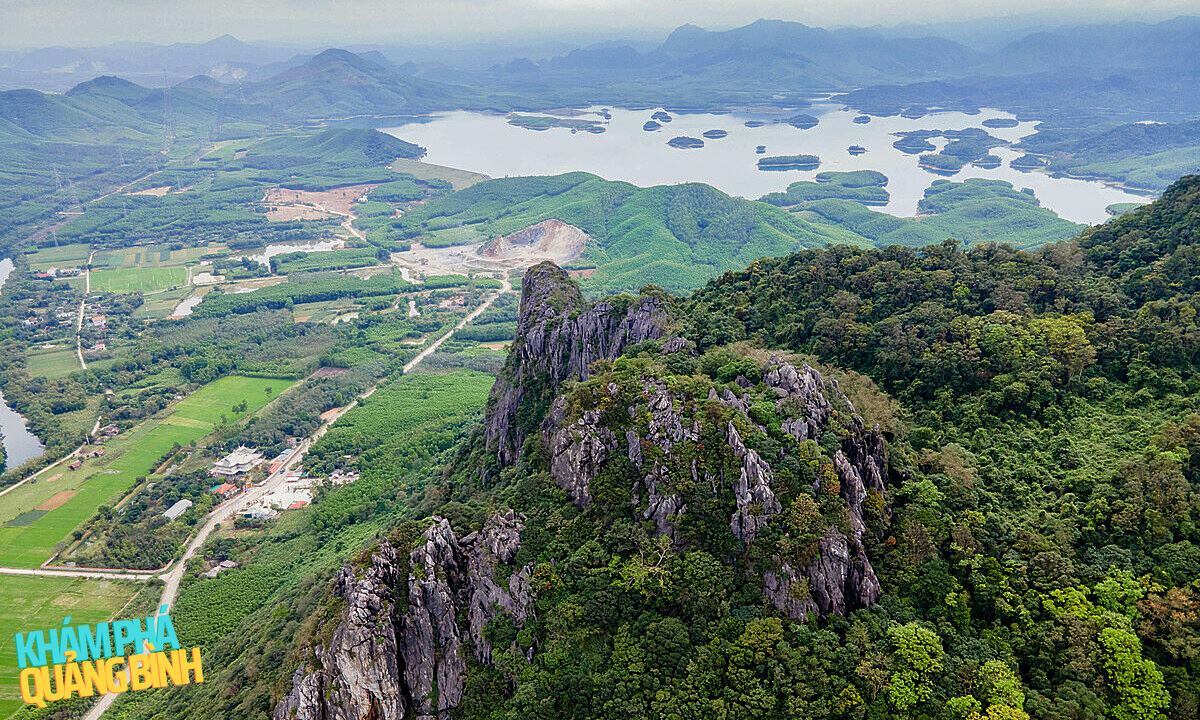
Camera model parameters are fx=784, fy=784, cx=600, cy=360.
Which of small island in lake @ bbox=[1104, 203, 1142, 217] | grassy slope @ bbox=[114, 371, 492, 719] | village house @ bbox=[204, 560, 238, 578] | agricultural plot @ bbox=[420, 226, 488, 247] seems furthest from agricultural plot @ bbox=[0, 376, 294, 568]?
small island in lake @ bbox=[1104, 203, 1142, 217]

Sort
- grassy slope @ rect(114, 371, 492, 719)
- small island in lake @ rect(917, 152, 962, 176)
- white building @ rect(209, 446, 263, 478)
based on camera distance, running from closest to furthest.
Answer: grassy slope @ rect(114, 371, 492, 719) < white building @ rect(209, 446, 263, 478) < small island in lake @ rect(917, 152, 962, 176)

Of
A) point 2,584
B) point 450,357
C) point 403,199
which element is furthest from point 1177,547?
point 403,199

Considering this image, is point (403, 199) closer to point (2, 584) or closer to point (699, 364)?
point (2, 584)

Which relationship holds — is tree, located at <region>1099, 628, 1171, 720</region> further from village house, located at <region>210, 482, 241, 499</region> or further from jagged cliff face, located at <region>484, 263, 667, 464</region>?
village house, located at <region>210, 482, 241, 499</region>

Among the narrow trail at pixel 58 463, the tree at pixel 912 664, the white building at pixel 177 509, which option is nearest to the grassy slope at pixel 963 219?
the white building at pixel 177 509

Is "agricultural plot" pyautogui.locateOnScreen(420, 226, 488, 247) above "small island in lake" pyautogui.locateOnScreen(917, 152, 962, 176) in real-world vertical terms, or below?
below
